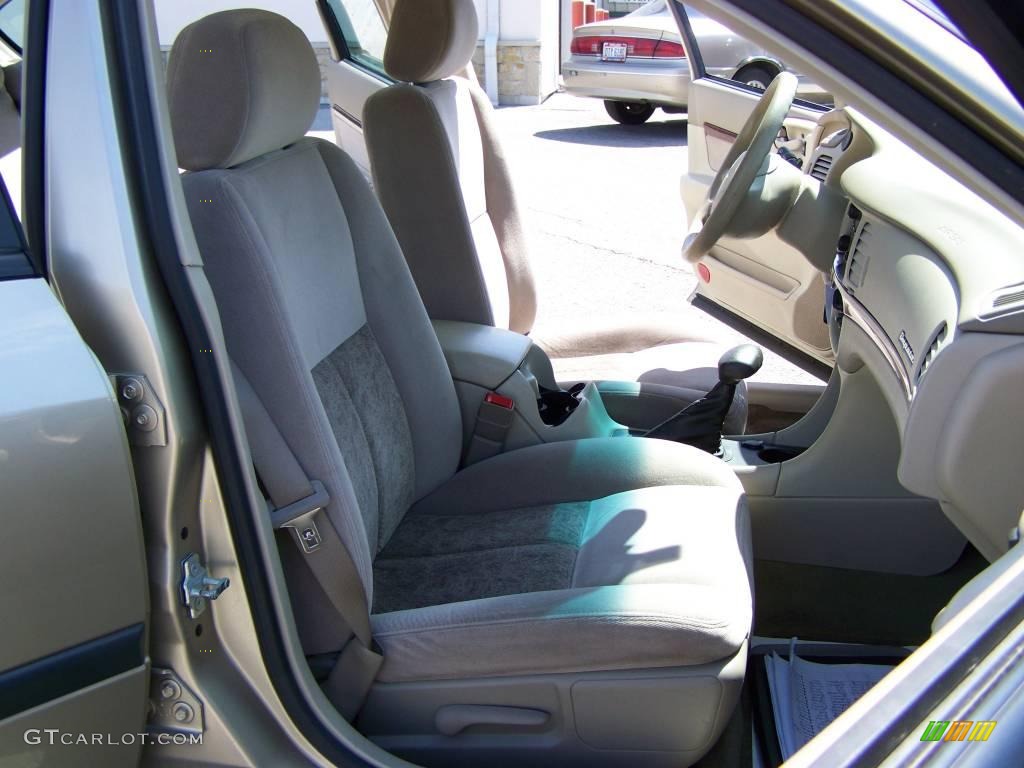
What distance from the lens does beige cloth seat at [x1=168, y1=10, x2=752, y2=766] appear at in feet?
4.29

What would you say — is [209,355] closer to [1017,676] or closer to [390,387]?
[390,387]

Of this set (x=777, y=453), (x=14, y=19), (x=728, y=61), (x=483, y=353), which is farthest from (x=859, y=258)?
(x=728, y=61)

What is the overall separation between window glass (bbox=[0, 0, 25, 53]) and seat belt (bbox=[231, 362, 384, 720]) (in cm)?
46

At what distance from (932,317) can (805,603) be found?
32.3 inches

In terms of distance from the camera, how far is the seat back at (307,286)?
4.25 ft

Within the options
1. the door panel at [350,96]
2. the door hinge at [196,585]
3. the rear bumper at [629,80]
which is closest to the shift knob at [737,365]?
the door hinge at [196,585]

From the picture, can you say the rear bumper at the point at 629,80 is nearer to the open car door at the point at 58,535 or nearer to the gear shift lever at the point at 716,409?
the gear shift lever at the point at 716,409

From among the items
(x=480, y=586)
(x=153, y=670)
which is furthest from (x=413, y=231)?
(x=153, y=670)

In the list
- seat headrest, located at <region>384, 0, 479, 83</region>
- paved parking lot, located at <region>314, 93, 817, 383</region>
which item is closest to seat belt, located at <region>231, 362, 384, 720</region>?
seat headrest, located at <region>384, 0, 479, 83</region>

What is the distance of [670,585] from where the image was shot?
142cm

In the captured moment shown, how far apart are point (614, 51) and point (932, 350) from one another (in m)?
6.98

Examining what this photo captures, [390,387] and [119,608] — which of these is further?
[390,387]

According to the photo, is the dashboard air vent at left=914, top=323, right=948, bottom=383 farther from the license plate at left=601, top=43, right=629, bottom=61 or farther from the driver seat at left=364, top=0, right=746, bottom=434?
the license plate at left=601, top=43, right=629, bottom=61

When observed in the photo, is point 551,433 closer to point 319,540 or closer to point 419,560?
point 419,560
